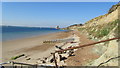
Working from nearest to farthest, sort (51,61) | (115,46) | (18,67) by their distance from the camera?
(115,46)
(18,67)
(51,61)

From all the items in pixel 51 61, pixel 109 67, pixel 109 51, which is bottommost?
pixel 51 61

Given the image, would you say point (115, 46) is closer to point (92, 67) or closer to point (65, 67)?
point (92, 67)

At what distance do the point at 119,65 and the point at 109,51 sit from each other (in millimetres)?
1618

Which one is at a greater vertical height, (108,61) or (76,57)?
(108,61)

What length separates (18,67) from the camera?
8984 mm

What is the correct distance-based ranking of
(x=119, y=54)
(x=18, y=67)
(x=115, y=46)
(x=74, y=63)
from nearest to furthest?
(x=119, y=54) < (x=115, y=46) < (x=18, y=67) < (x=74, y=63)

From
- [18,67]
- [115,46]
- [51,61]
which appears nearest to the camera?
[115,46]

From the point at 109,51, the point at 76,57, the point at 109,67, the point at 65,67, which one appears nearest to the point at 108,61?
the point at 109,67

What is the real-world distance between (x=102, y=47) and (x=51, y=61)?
14.5 ft

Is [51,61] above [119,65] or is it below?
below

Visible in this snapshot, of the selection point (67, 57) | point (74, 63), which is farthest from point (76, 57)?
point (74, 63)

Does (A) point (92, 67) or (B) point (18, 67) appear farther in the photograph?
(B) point (18, 67)

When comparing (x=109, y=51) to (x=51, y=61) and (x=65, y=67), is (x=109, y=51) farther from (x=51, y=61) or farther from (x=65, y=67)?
(x=51, y=61)

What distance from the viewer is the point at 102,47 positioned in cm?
1158
